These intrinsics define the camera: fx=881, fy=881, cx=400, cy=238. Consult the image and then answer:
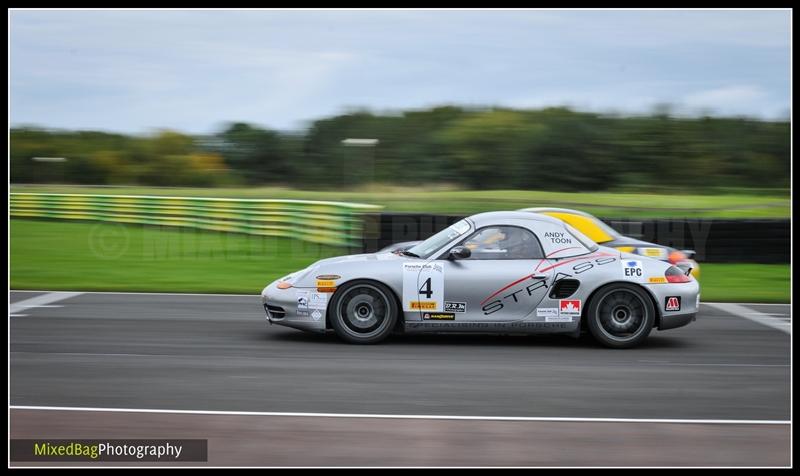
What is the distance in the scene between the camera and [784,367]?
25.6 feet

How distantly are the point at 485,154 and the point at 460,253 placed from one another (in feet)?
81.1

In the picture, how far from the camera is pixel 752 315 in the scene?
1112 cm

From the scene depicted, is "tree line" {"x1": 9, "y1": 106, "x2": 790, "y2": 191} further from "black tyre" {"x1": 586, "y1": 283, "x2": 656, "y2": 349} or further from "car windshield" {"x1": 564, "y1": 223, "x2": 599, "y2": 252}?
"black tyre" {"x1": 586, "y1": 283, "x2": 656, "y2": 349}

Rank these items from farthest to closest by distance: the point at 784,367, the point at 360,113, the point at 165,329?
1. the point at 360,113
2. the point at 165,329
3. the point at 784,367

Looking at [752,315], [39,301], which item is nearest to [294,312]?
[39,301]

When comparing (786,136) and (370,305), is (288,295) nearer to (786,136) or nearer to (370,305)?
(370,305)

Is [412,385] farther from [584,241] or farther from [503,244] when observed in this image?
[584,241]

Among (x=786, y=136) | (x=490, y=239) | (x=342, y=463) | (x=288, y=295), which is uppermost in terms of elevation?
(x=786, y=136)

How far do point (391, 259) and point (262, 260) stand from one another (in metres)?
9.96

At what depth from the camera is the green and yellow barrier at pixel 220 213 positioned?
19.1 m

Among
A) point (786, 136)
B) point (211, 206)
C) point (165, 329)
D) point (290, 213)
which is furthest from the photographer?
point (786, 136)

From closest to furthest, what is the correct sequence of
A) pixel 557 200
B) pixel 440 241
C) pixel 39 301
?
1. pixel 440 241
2. pixel 39 301
3. pixel 557 200

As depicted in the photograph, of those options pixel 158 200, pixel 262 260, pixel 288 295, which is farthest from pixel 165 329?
pixel 158 200

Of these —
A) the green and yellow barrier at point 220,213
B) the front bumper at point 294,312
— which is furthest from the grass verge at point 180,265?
the front bumper at point 294,312
